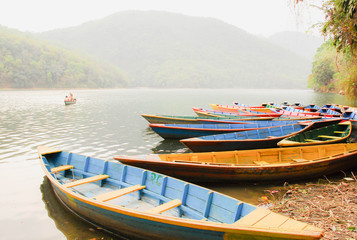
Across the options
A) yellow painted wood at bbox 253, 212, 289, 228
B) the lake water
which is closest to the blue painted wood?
yellow painted wood at bbox 253, 212, 289, 228

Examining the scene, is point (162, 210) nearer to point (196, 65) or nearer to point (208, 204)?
point (208, 204)

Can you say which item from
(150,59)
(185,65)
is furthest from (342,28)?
(150,59)

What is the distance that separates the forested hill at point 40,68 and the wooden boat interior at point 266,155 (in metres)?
91.9

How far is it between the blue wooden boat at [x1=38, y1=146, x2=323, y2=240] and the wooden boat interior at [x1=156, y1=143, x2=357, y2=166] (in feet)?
6.25

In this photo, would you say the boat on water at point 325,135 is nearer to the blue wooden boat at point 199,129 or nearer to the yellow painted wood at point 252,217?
the blue wooden boat at point 199,129

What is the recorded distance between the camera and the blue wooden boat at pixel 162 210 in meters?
3.91

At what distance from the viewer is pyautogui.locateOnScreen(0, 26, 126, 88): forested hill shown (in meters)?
83.9

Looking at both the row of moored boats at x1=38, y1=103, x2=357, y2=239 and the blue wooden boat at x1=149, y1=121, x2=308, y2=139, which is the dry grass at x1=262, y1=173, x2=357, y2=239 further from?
the blue wooden boat at x1=149, y1=121, x2=308, y2=139

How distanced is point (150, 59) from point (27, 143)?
173 m

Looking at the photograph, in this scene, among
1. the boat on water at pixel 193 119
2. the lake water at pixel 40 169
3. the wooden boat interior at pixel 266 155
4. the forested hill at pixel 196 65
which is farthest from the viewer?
the forested hill at pixel 196 65

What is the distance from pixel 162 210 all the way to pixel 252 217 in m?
1.79

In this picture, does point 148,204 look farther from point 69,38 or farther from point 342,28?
point 69,38

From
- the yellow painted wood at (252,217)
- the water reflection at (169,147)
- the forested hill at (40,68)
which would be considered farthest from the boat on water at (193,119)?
the forested hill at (40,68)

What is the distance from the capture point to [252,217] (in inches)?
170
